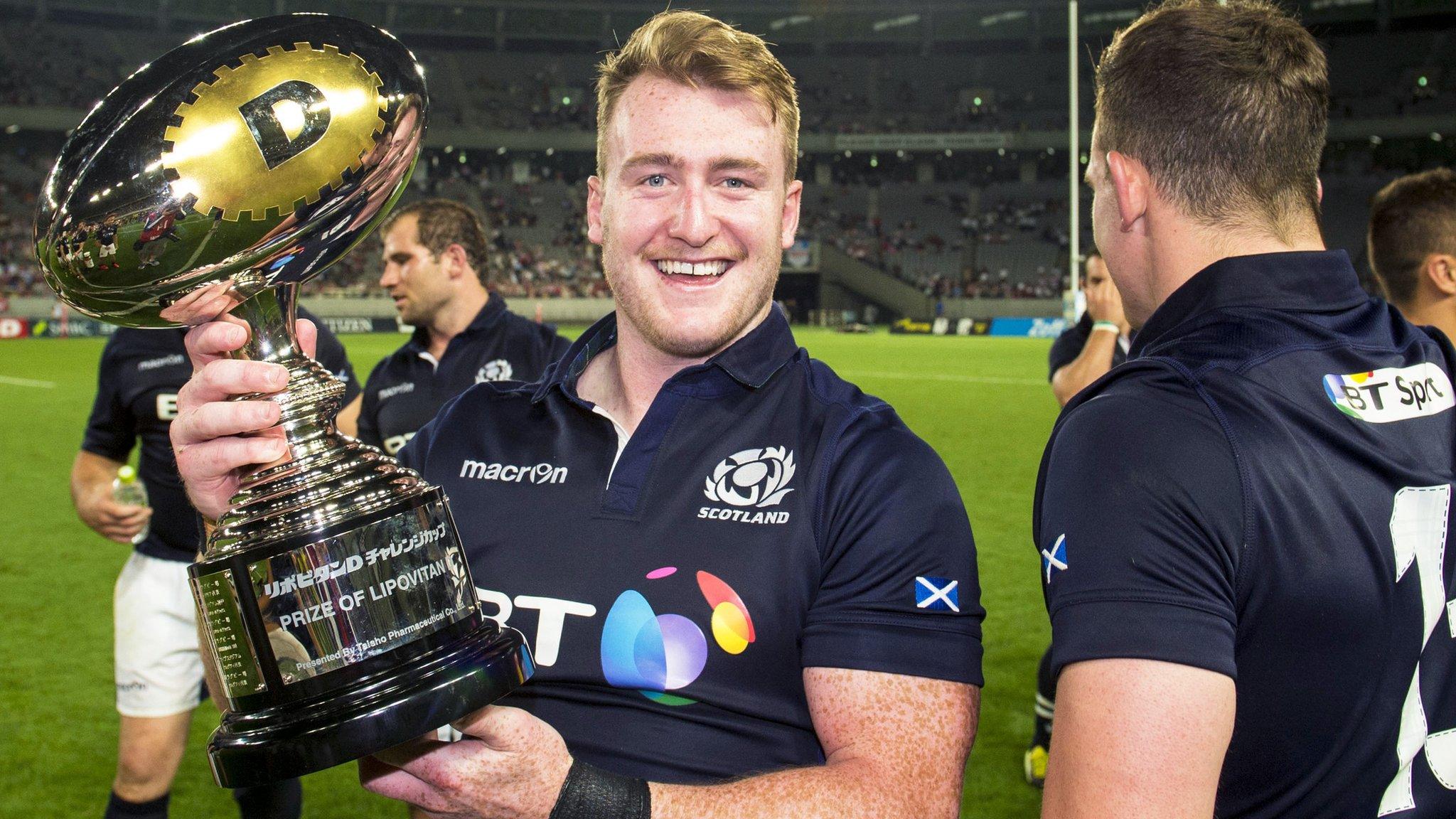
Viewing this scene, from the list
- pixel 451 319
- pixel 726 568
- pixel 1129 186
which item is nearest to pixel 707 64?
pixel 1129 186

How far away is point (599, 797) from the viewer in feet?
4.50

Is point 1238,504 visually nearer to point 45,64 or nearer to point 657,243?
point 657,243

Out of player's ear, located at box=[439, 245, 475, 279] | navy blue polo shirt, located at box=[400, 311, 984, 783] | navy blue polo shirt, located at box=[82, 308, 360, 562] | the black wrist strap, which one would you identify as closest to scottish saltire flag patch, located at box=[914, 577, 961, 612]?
navy blue polo shirt, located at box=[400, 311, 984, 783]

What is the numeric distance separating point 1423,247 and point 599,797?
Answer: 9.59 feet

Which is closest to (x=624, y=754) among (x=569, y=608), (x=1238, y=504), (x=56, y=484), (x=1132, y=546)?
(x=569, y=608)

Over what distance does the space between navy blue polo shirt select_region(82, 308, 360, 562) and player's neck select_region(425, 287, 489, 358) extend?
102 centimetres

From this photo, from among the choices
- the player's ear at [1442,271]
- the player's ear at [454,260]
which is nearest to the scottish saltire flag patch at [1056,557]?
the player's ear at [1442,271]

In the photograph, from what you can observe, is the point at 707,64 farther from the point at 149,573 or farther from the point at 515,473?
the point at 149,573

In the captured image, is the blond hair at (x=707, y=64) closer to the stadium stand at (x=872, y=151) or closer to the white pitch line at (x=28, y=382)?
the white pitch line at (x=28, y=382)

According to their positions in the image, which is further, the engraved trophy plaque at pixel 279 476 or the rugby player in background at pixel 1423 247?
the rugby player in background at pixel 1423 247

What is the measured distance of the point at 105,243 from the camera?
1.25 metres

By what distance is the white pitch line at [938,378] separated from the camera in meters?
17.3

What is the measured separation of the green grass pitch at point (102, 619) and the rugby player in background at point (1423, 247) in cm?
202

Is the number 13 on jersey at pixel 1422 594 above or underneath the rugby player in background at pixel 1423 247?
underneath
